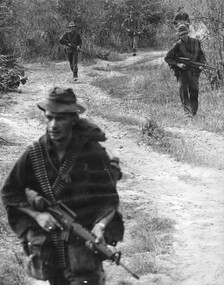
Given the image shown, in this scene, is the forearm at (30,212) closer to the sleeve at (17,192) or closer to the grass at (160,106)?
the sleeve at (17,192)

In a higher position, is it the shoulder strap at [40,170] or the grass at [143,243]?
the shoulder strap at [40,170]

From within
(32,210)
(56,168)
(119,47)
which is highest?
(56,168)

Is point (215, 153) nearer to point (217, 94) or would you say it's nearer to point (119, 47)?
point (217, 94)

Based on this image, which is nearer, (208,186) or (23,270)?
(23,270)

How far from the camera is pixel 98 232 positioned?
3430 millimetres

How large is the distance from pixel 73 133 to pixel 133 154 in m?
6.20

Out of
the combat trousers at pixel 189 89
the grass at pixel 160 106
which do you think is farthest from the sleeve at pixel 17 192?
the combat trousers at pixel 189 89

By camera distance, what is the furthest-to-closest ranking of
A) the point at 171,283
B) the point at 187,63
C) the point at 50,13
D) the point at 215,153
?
the point at 50,13, the point at 187,63, the point at 215,153, the point at 171,283

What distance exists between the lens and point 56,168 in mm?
3570

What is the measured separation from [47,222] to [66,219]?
11 centimetres

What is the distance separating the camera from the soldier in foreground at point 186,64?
11.6 meters

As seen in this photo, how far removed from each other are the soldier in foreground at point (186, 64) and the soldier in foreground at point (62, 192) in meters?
8.19

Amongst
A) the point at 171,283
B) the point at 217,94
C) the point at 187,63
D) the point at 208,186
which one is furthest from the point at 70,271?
the point at 217,94

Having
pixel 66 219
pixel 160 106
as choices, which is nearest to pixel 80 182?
pixel 66 219
